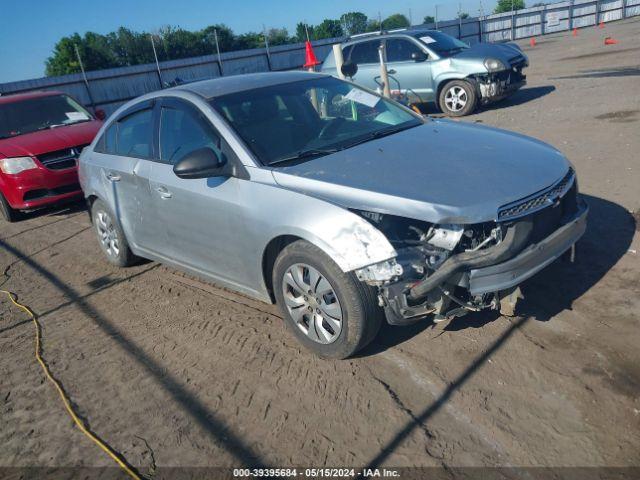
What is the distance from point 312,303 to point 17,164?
6.50m

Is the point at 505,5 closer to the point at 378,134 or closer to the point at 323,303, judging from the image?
the point at 378,134

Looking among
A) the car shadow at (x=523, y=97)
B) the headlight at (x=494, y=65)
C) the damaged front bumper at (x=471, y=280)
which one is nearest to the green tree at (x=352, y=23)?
the car shadow at (x=523, y=97)

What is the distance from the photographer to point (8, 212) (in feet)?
28.5

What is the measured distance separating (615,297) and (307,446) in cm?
244

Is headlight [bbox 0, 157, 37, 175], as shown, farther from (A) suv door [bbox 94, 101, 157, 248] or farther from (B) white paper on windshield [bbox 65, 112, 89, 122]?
(A) suv door [bbox 94, 101, 157, 248]

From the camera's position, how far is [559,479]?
97.6 inches

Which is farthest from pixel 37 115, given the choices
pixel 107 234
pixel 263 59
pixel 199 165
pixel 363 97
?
pixel 263 59

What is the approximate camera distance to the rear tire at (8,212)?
861cm

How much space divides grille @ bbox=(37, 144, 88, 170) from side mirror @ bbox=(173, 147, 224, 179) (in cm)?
539

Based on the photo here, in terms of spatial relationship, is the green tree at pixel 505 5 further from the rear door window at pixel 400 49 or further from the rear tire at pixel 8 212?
the rear tire at pixel 8 212

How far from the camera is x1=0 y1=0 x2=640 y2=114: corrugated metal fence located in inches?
773

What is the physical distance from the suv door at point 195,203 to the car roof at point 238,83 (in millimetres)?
189

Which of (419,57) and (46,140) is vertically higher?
(419,57)

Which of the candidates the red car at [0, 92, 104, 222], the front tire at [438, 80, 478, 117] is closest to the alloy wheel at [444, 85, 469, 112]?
the front tire at [438, 80, 478, 117]
